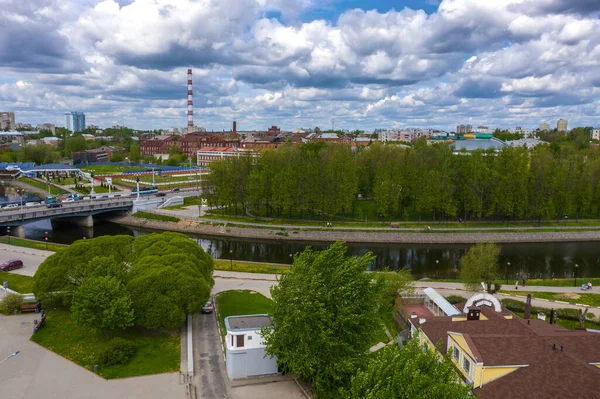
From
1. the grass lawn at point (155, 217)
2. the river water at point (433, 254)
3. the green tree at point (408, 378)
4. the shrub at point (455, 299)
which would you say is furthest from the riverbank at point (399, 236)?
the green tree at point (408, 378)

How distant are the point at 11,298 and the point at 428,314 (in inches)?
1106

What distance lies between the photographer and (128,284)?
26.3 m

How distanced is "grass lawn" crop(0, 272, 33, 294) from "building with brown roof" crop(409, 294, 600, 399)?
2960 centimetres

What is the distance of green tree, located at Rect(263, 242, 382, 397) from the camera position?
19.2m

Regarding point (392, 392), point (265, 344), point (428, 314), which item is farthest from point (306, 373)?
point (428, 314)

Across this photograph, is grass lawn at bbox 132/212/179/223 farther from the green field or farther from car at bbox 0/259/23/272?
the green field

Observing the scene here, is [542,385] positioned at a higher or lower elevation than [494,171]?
lower

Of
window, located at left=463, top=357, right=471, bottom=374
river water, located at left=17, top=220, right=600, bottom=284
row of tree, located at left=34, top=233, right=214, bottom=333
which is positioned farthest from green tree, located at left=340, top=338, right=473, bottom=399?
river water, located at left=17, top=220, right=600, bottom=284

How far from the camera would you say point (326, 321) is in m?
19.4

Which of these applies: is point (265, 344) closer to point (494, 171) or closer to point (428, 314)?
point (428, 314)

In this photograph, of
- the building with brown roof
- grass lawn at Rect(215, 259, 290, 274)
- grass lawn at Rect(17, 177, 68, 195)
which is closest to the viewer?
the building with brown roof

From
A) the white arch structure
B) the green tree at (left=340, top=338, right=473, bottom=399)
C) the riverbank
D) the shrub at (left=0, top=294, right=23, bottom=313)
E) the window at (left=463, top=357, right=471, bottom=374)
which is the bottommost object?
the riverbank

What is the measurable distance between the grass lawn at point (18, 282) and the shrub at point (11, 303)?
3060 millimetres

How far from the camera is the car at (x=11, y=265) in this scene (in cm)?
3844
